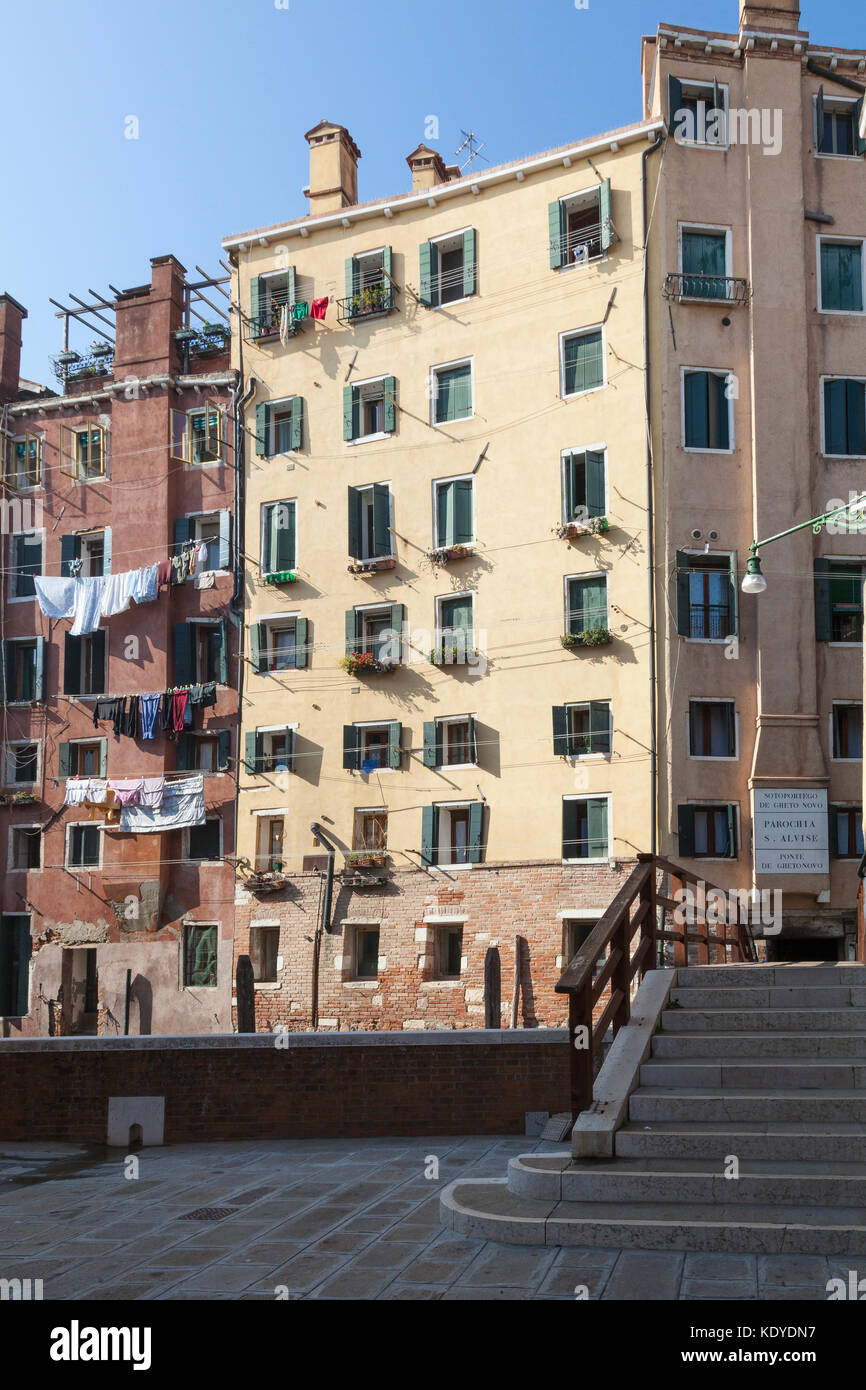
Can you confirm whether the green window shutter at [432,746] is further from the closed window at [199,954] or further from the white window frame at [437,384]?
the closed window at [199,954]

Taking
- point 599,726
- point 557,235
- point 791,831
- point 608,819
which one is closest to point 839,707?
point 791,831

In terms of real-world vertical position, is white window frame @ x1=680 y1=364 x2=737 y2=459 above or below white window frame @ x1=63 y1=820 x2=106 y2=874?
above

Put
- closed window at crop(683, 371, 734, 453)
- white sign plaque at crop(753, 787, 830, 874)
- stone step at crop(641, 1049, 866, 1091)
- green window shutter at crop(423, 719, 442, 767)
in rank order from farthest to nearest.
Answer: green window shutter at crop(423, 719, 442, 767) → closed window at crop(683, 371, 734, 453) → white sign plaque at crop(753, 787, 830, 874) → stone step at crop(641, 1049, 866, 1091)

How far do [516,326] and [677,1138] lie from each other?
2600 cm

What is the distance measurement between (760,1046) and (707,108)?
1038 inches

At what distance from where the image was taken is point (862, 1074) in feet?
26.5

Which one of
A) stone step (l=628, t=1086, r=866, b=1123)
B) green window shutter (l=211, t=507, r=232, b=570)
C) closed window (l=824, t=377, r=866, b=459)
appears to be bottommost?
stone step (l=628, t=1086, r=866, b=1123)

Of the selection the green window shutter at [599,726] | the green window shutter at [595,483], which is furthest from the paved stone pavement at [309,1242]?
the green window shutter at [595,483]

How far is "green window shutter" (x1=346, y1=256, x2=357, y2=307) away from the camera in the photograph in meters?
33.2

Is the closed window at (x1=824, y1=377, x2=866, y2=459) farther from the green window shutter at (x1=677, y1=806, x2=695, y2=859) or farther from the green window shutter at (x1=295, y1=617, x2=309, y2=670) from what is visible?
the green window shutter at (x1=295, y1=617, x2=309, y2=670)

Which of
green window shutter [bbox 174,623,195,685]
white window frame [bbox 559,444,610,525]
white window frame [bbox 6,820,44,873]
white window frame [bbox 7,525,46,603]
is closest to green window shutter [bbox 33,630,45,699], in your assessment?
white window frame [bbox 7,525,46,603]

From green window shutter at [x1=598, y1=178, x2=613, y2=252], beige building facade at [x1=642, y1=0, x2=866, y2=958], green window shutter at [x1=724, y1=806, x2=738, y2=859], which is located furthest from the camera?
green window shutter at [x1=598, y1=178, x2=613, y2=252]

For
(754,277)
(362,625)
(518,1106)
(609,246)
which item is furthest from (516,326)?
(518,1106)

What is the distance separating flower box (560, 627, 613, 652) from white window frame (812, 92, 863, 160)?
459 inches
